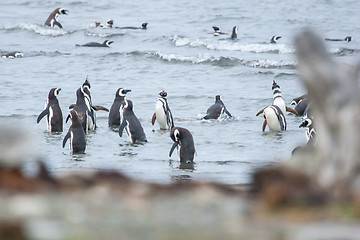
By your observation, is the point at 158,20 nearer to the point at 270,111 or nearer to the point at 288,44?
the point at 288,44

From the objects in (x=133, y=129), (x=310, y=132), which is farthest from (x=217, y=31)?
(x=310, y=132)

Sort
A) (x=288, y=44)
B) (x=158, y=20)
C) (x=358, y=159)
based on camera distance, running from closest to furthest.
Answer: (x=358, y=159) → (x=288, y=44) → (x=158, y=20)

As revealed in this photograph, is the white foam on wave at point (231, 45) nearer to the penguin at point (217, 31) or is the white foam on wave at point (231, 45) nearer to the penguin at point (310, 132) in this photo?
the penguin at point (217, 31)

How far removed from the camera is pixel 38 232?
274cm

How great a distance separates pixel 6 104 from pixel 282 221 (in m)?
12.8

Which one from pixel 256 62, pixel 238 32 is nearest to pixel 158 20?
pixel 238 32

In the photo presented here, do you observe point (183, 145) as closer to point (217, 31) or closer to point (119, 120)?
point (119, 120)

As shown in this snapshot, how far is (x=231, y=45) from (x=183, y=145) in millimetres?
16633

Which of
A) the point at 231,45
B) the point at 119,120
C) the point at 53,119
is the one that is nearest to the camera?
the point at 53,119

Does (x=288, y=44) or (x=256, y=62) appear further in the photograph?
(x=288, y=44)

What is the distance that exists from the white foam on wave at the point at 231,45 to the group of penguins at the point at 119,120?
1143 centimetres

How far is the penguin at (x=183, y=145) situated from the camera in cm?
1034

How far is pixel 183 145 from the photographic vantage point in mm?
10555

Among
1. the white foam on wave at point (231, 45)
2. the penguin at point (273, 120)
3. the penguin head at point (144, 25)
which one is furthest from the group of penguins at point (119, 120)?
the penguin head at point (144, 25)
